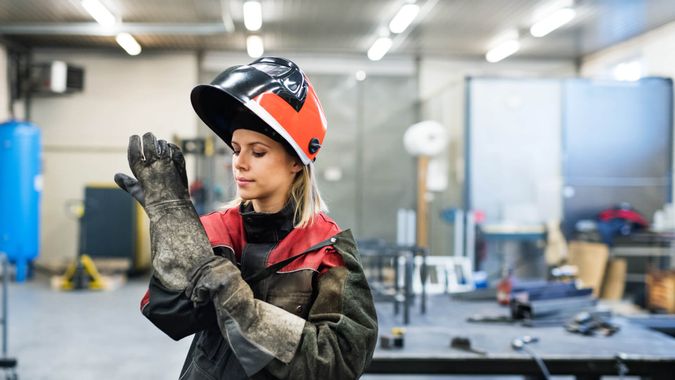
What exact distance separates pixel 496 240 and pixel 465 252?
0.40m

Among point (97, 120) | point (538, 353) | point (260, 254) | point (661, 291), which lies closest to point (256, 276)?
point (260, 254)

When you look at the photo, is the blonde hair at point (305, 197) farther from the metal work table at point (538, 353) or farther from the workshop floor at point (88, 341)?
the workshop floor at point (88, 341)

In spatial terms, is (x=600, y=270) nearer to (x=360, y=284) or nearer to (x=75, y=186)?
(x=360, y=284)

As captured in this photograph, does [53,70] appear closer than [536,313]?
No

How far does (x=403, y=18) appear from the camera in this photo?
306 inches

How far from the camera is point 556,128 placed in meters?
7.93

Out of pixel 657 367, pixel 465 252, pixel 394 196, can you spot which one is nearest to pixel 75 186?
pixel 394 196

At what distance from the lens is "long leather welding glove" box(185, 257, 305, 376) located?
40.6 inches

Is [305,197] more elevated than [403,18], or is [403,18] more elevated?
[403,18]

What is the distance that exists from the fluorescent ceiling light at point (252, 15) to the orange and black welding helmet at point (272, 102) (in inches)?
254

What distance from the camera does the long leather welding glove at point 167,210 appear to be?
1.08 m

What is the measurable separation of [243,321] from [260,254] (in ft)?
0.58

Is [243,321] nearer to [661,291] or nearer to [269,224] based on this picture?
[269,224]

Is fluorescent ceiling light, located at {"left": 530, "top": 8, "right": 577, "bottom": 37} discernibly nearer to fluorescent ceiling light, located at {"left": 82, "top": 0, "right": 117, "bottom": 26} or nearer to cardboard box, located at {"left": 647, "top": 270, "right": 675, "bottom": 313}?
cardboard box, located at {"left": 647, "top": 270, "right": 675, "bottom": 313}
